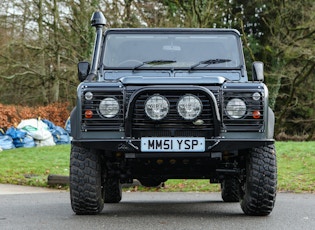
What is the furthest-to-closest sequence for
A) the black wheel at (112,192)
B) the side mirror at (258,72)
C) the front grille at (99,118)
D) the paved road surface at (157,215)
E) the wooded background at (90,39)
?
the wooded background at (90,39), the black wheel at (112,192), the side mirror at (258,72), the front grille at (99,118), the paved road surface at (157,215)

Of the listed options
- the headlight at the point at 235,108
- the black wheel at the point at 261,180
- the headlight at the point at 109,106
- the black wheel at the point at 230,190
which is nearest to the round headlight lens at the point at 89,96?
the headlight at the point at 109,106

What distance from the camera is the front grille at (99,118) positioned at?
7.37 meters

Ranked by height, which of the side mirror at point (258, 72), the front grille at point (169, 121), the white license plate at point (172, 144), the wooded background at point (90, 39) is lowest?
the white license plate at point (172, 144)

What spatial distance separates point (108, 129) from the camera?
7.38 meters

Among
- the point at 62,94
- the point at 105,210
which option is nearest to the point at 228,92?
the point at 105,210

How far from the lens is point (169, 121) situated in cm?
732

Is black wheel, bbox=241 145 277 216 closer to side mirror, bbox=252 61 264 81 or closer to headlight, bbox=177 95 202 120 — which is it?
headlight, bbox=177 95 202 120

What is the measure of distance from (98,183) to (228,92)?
1.67m

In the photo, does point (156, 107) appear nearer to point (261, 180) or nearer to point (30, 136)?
point (261, 180)

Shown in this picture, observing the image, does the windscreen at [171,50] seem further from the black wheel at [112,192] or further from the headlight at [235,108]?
the black wheel at [112,192]

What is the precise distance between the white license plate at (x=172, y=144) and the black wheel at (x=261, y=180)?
640 millimetres

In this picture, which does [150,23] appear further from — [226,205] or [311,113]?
[226,205]

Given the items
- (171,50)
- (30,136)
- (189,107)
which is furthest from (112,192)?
(30,136)

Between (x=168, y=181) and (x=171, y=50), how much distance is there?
5.91 m
